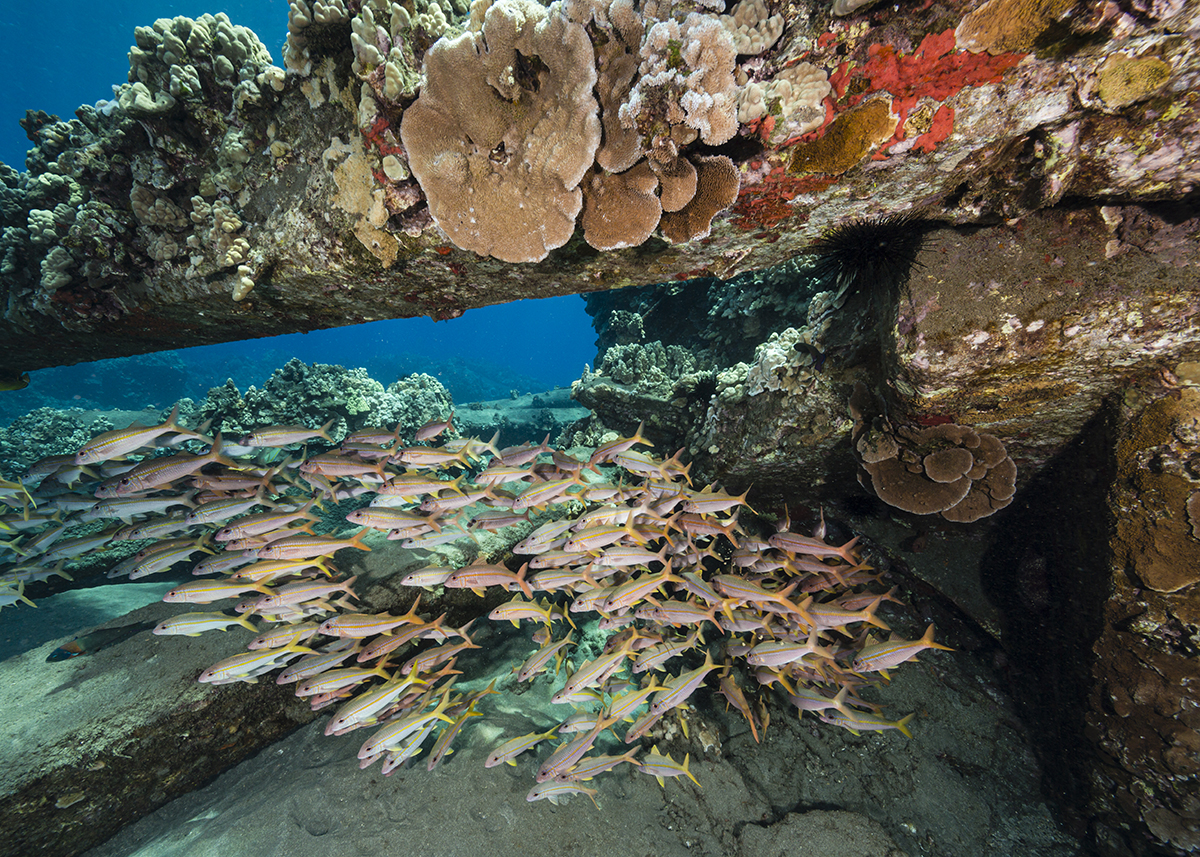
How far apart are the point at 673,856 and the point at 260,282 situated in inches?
254

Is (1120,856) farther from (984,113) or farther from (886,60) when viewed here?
(886,60)

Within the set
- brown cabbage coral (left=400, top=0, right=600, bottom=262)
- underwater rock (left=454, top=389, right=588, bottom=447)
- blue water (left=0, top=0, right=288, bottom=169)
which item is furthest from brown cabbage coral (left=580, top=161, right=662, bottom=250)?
blue water (left=0, top=0, right=288, bottom=169)

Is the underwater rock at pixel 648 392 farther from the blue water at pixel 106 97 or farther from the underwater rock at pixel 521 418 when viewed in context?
the blue water at pixel 106 97

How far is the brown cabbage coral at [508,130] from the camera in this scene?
8.41 ft

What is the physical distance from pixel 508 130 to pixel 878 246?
3.13 meters

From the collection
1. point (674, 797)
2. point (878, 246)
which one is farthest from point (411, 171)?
point (674, 797)

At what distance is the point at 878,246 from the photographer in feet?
11.5

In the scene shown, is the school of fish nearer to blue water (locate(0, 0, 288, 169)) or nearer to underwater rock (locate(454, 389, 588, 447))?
underwater rock (locate(454, 389, 588, 447))

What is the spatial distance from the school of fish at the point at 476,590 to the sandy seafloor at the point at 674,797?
0.90ft

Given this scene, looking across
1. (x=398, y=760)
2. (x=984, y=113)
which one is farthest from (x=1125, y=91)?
(x=398, y=760)

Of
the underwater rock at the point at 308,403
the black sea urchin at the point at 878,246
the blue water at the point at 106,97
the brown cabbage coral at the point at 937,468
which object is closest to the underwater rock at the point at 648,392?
the brown cabbage coral at the point at 937,468

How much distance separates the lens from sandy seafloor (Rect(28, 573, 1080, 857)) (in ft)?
12.1

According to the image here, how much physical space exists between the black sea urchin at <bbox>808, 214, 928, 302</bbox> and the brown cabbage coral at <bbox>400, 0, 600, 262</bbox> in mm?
2227

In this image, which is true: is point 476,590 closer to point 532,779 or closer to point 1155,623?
point 532,779
